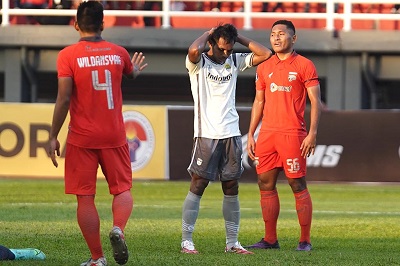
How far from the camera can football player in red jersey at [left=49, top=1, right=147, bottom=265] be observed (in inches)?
331

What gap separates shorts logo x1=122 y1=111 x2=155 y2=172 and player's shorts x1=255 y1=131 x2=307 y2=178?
37.8 ft

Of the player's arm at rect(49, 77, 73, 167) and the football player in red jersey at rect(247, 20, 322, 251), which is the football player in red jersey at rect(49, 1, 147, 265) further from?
the football player in red jersey at rect(247, 20, 322, 251)

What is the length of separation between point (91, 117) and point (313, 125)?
8.39 feet

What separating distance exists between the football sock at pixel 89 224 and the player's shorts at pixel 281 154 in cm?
247

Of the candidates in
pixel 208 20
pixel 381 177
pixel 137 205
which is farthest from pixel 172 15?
pixel 137 205

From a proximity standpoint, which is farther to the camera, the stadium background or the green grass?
the stadium background

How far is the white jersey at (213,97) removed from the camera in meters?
10.1

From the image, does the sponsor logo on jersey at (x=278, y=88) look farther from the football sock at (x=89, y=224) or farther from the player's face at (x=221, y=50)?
the football sock at (x=89, y=224)

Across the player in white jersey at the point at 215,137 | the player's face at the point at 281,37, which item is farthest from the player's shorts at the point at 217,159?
the player's face at the point at 281,37

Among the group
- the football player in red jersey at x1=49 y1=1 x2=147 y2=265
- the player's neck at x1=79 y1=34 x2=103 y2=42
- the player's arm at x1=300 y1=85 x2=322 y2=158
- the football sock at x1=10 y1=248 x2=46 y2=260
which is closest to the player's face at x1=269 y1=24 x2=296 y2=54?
the player's arm at x1=300 y1=85 x2=322 y2=158

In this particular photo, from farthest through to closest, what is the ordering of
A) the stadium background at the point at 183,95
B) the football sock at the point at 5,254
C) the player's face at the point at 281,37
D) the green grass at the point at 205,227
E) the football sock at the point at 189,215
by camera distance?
the stadium background at the point at 183,95 → the player's face at the point at 281,37 → the football sock at the point at 189,215 → the green grass at the point at 205,227 → the football sock at the point at 5,254

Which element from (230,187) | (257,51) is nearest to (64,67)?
(230,187)

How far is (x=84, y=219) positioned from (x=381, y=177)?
14.3 meters

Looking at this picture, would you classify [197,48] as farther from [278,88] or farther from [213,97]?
[278,88]
